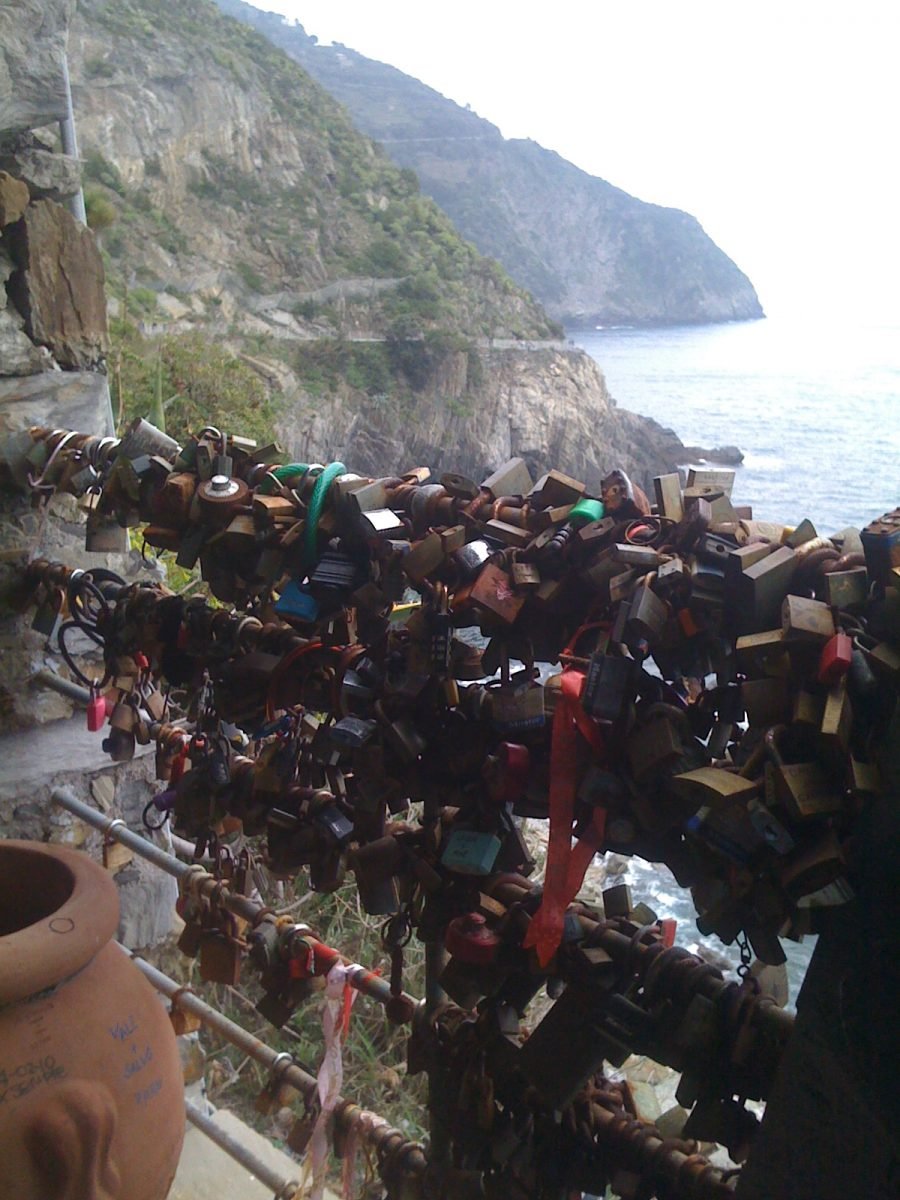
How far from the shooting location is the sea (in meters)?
2.13

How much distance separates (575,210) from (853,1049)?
9.70m

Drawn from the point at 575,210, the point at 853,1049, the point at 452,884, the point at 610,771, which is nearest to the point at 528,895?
the point at 452,884

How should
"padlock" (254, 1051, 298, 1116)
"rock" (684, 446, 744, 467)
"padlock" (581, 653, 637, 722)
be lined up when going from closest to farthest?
"padlock" (581, 653, 637, 722)
"padlock" (254, 1051, 298, 1116)
"rock" (684, 446, 744, 467)

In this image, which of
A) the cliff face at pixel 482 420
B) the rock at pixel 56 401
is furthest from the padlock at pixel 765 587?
the cliff face at pixel 482 420

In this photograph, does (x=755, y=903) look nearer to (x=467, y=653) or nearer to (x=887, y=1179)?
(x=887, y=1179)

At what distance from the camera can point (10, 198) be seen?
1581mm

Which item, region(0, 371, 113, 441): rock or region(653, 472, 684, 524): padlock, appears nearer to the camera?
region(653, 472, 684, 524): padlock

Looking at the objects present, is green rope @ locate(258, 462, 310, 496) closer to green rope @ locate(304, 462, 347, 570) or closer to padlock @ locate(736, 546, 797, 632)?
green rope @ locate(304, 462, 347, 570)

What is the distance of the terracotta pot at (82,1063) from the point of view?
99 centimetres

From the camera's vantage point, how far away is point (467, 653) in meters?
0.80

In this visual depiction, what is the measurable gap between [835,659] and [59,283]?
157cm

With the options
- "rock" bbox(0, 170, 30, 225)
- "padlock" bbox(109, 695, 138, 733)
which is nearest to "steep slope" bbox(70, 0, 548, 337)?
"rock" bbox(0, 170, 30, 225)

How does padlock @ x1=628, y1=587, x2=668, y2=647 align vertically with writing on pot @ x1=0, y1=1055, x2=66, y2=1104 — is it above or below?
above

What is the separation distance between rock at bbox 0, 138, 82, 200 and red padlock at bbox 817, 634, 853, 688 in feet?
5.32
